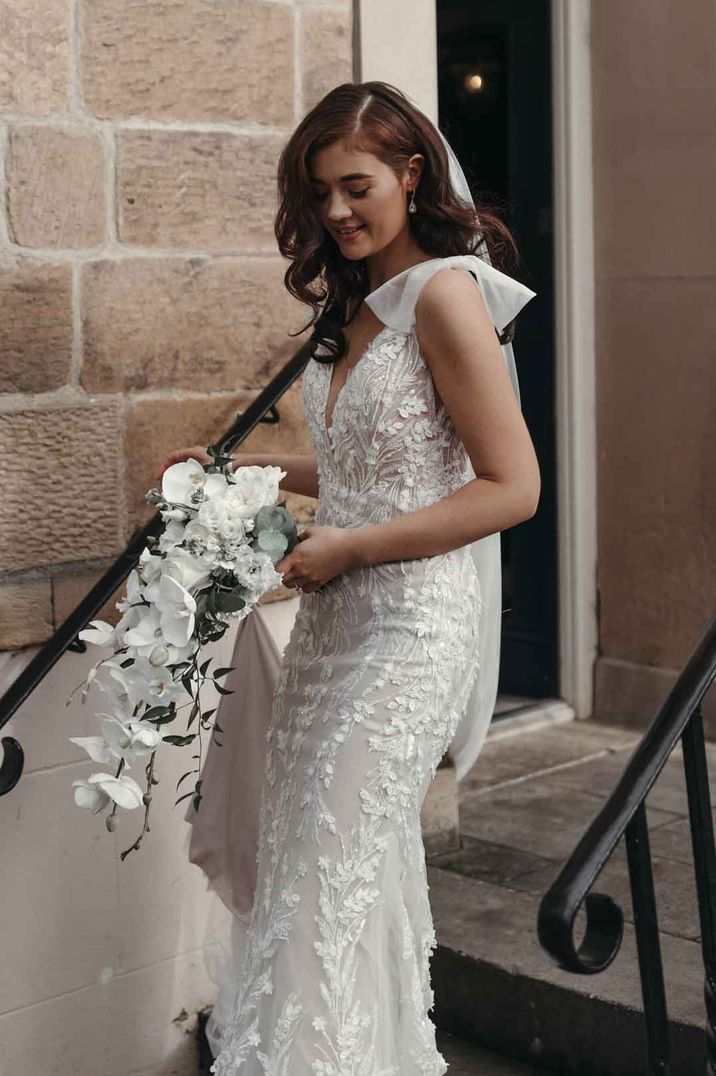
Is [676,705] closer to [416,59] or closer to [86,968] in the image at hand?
[86,968]

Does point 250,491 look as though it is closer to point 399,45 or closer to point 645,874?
point 645,874

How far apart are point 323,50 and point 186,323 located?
0.79 m

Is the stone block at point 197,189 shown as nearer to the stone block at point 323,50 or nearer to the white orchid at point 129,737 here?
the stone block at point 323,50

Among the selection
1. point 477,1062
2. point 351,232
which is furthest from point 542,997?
point 351,232

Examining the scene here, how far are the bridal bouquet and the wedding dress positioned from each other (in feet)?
0.82

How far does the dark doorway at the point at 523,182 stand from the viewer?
5.64 m

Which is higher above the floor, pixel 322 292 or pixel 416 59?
pixel 416 59

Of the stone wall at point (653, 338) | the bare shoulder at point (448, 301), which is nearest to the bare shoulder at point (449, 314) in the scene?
the bare shoulder at point (448, 301)

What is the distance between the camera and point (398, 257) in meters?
2.92

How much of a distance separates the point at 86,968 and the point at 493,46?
3.50 meters

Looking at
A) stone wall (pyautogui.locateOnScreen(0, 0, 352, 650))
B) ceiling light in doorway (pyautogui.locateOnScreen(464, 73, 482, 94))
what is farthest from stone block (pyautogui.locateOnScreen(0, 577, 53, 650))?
ceiling light in doorway (pyautogui.locateOnScreen(464, 73, 482, 94))

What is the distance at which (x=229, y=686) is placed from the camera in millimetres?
3430

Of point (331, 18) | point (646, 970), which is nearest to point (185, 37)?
point (331, 18)

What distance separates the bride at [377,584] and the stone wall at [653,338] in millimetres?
2603
